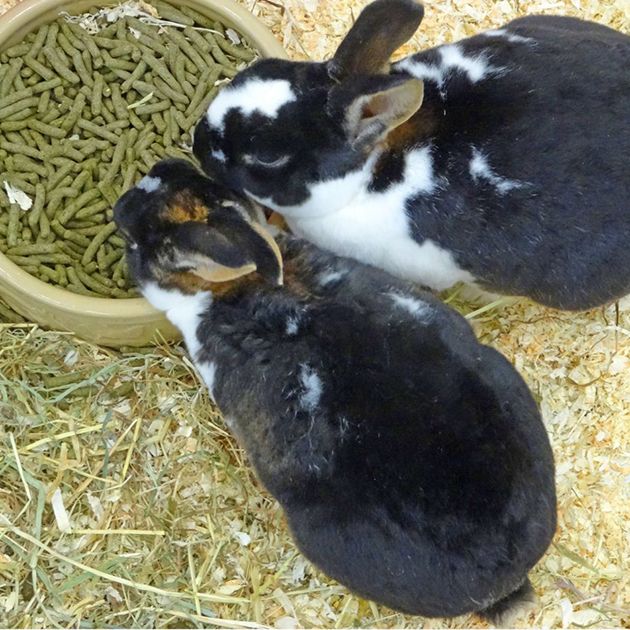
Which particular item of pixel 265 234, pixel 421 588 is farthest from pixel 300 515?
pixel 265 234

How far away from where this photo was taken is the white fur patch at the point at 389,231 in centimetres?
275

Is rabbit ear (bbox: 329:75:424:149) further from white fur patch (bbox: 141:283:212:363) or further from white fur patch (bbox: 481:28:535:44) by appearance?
white fur patch (bbox: 141:283:212:363)

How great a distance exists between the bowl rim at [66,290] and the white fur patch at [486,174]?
837 mm

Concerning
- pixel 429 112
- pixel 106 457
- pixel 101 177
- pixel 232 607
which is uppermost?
pixel 429 112

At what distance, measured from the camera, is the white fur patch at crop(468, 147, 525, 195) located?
A: 264 cm

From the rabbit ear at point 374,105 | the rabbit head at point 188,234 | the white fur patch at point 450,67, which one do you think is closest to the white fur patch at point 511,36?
the white fur patch at point 450,67

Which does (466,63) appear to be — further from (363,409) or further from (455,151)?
(363,409)

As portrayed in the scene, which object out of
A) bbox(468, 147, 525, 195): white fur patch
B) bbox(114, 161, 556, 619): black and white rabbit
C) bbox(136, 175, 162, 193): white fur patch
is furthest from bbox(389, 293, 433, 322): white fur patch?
bbox(136, 175, 162, 193): white fur patch

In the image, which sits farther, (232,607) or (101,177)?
(101,177)

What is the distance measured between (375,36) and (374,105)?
0.20 meters

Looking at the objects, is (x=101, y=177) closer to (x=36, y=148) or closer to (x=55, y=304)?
(x=36, y=148)

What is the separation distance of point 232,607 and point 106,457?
0.63 meters

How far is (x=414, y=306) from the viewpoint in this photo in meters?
2.55

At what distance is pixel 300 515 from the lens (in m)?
2.37
